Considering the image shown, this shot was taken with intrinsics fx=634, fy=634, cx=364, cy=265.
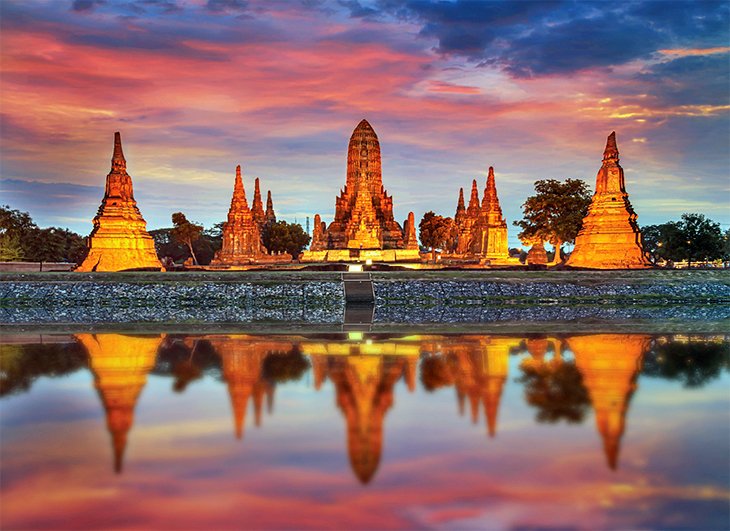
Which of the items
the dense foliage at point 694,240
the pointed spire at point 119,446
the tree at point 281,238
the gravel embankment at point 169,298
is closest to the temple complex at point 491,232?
the dense foliage at point 694,240

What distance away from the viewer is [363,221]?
65.4 m

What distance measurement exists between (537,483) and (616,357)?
6.22 m

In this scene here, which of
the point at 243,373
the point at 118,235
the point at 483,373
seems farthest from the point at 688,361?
the point at 118,235

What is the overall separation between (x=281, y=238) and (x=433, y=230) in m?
24.0

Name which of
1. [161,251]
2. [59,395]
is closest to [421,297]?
[59,395]

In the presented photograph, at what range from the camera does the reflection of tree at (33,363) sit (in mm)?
8141

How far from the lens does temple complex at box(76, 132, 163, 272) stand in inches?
1277

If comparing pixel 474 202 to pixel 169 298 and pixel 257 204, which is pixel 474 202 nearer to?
pixel 257 204

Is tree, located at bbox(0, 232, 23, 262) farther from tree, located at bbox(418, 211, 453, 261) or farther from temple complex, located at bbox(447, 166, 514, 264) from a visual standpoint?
tree, located at bbox(418, 211, 453, 261)

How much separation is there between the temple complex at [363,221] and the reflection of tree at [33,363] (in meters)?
49.8

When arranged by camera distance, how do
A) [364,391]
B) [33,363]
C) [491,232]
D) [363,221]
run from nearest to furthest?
[364,391]
[33,363]
[491,232]
[363,221]

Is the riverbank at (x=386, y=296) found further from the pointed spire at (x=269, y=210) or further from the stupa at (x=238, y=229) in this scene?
the pointed spire at (x=269, y=210)

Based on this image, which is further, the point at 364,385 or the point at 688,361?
the point at 688,361

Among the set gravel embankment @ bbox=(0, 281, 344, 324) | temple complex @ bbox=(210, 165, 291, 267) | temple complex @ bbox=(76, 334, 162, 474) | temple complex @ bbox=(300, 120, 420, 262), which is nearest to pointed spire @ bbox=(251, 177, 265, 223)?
temple complex @ bbox=(300, 120, 420, 262)
